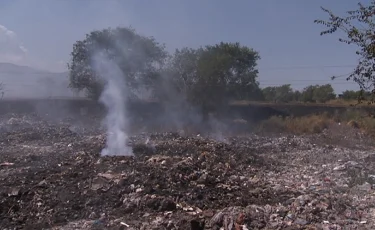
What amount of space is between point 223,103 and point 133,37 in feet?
22.1

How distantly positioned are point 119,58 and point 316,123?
1096cm

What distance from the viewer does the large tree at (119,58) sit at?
76.2 ft

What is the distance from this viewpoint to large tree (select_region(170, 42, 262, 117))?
78.5 ft

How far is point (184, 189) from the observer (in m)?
7.30

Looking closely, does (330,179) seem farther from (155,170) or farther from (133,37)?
(133,37)

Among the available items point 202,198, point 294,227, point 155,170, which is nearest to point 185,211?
point 202,198

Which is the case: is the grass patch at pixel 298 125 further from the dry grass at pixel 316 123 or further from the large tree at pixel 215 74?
the large tree at pixel 215 74

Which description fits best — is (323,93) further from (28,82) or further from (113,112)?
(28,82)

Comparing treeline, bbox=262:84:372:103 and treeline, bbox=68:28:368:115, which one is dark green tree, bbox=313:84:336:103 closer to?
treeline, bbox=262:84:372:103

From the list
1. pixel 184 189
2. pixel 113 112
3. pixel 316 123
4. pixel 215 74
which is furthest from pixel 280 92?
pixel 184 189

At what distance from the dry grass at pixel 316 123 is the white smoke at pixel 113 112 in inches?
280

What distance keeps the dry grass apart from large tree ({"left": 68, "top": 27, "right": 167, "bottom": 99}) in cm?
787

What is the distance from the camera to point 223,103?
24234mm

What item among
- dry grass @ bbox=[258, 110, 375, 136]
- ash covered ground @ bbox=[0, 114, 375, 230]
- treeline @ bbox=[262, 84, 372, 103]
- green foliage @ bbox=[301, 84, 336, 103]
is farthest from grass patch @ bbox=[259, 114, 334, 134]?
green foliage @ bbox=[301, 84, 336, 103]
